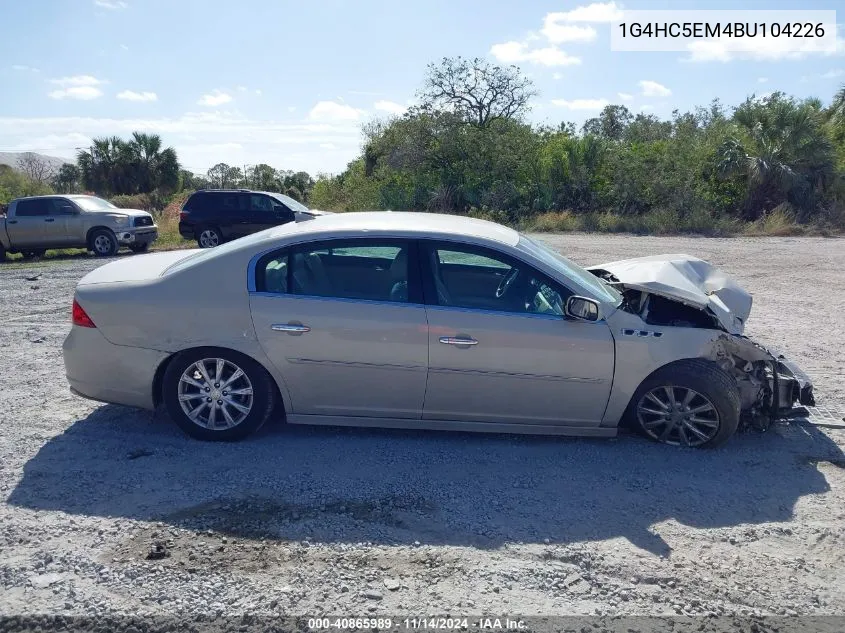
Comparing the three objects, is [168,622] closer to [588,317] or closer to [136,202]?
[588,317]

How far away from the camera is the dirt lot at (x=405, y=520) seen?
3.30 meters

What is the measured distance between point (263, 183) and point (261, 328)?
55.4 meters

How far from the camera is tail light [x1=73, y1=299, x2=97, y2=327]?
5.01 metres

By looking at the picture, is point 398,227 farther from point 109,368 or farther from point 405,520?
point 109,368

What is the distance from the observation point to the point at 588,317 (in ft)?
15.4

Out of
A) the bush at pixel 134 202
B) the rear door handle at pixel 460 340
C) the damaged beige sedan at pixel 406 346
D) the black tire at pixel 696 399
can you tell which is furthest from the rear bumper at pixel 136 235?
the bush at pixel 134 202

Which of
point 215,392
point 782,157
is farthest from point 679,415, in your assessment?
point 782,157

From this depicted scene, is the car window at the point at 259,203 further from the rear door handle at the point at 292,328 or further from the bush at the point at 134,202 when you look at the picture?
the bush at the point at 134,202

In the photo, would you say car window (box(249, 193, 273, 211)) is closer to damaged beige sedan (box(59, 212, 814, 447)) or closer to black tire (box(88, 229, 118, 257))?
black tire (box(88, 229, 118, 257))

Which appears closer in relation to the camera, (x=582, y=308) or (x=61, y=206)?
(x=582, y=308)

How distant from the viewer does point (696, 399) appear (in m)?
4.91

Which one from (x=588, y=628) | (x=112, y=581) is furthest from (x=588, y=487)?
(x=112, y=581)

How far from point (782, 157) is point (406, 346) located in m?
25.0

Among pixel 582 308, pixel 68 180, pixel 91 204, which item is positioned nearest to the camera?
pixel 582 308
